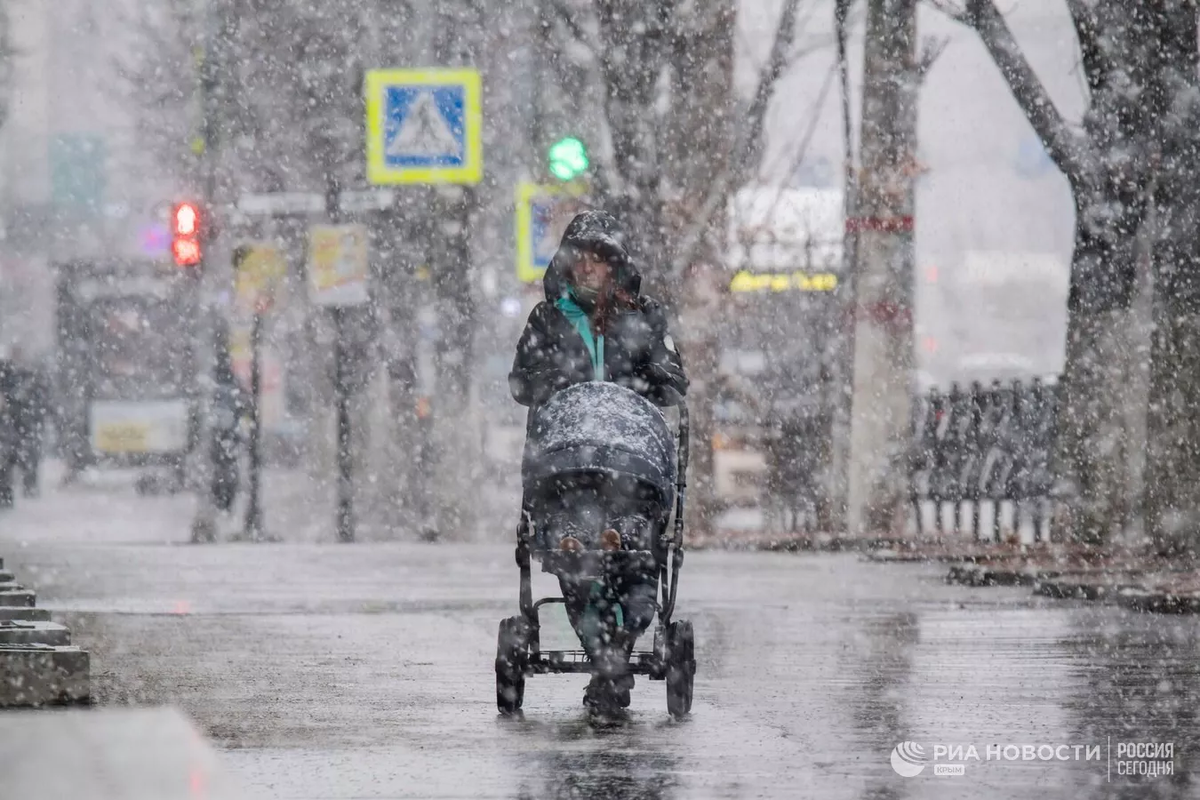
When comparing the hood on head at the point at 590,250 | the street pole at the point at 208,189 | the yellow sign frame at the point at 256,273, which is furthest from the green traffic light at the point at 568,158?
the hood on head at the point at 590,250

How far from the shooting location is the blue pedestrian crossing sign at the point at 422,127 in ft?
75.4

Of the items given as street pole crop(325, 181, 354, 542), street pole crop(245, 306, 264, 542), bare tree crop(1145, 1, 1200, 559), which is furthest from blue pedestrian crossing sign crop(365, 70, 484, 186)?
bare tree crop(1145, 1, 1200, 559)

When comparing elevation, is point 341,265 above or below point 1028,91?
below

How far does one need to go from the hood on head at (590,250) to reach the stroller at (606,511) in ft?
1.53

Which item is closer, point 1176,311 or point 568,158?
point 1176,311

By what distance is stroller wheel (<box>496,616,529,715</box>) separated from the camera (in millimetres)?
8805

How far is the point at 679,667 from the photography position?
874 cm

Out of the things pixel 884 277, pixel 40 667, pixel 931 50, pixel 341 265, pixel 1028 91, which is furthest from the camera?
pixel 341 265

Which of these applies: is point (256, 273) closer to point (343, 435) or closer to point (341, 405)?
point (341, 405)

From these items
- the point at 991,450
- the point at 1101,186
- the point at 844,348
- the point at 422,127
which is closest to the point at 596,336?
the point at 1101,186

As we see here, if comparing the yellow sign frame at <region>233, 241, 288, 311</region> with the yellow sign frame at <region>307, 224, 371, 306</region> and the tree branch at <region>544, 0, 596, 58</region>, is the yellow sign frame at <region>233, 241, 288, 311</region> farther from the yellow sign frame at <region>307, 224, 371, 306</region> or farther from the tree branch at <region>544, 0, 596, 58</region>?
the tree branch at <region>544, 0, 596, 58</region>

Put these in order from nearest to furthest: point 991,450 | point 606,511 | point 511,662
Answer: point 606,511, point 511,662, point 991,450

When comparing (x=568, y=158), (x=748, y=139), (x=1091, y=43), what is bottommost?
(x=568, y=158)

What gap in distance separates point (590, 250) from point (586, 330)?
10.8 inches
